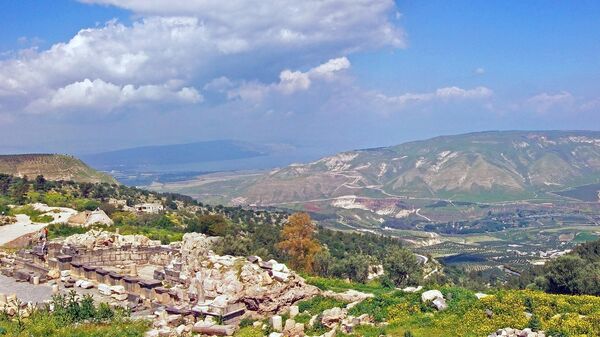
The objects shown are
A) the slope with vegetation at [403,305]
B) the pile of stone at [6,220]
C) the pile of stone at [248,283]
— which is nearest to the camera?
the slope with vegetation at [403,305]

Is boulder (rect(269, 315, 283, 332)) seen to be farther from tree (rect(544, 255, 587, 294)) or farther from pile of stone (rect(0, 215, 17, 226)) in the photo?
pile of stone (rect(0, 215, 17, 226))

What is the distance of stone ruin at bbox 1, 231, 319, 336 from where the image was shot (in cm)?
2269

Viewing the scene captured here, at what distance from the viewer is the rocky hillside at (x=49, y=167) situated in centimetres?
10256

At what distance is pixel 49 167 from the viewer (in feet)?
347

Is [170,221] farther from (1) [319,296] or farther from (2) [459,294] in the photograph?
(2) [459,294]

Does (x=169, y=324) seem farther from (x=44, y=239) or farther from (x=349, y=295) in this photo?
(x=44, y=239)

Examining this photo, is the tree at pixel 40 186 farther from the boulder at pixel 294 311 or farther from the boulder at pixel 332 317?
the boulder at pixel 332 317

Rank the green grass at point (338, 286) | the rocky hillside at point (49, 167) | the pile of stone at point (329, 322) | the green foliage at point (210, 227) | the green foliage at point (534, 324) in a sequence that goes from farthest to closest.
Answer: the rocky hillside at point (49, 167)
the green foliage at point (210, 227)
the green grass at point (338, 286)
the pile of stone at point (329, 322)
the green foliage at point (534, 324)

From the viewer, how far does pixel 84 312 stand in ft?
73.0

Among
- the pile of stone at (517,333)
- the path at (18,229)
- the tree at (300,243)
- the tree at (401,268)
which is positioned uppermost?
the path at (18,229)

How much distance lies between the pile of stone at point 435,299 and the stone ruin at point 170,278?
5369 mm

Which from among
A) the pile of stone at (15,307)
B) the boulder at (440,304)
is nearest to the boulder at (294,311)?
the boulder at (440,304)

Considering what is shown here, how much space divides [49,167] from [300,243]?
80.3 metres

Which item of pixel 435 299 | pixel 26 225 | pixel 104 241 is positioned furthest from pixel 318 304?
pixel 26 225
